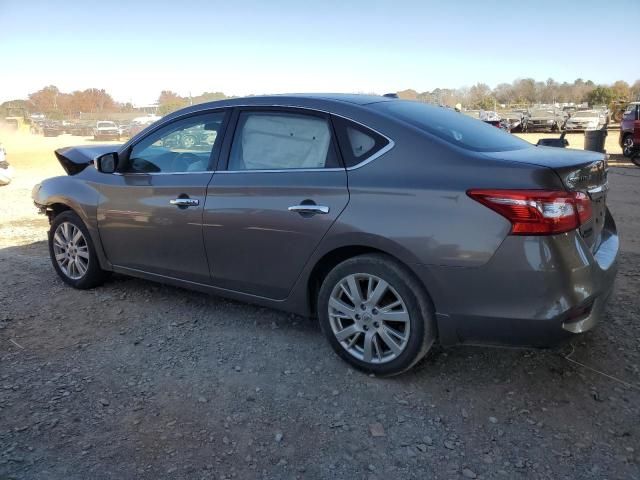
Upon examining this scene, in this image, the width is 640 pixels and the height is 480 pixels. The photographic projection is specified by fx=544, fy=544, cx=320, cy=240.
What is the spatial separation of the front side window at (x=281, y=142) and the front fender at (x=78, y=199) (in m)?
Answer: 1.57

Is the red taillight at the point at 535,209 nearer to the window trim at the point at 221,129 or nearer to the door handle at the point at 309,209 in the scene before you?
the door handle at the point at 309,209

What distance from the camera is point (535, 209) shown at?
2660 mm

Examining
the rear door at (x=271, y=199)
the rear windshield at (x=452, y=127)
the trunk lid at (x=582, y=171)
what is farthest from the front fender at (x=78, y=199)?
the trunk lid at (x=582, y=171)

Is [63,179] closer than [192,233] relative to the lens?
No

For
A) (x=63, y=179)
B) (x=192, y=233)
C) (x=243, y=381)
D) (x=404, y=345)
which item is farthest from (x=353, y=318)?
(x=63, y=179)

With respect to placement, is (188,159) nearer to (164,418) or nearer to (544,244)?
(164,418)

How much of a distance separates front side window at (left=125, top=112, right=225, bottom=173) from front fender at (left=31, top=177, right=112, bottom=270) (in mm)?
519

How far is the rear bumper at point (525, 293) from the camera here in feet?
8.80

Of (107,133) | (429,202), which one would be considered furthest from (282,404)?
(107,133)

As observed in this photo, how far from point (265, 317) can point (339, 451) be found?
5.67ft

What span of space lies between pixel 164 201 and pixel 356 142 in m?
1.60

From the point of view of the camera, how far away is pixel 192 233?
388 cm

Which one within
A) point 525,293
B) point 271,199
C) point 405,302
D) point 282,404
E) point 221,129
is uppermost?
point 221,129

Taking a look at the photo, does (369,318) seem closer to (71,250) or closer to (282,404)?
(282,404)
